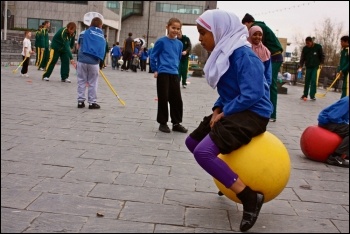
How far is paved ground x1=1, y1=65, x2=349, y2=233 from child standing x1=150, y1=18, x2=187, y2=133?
0.48 m

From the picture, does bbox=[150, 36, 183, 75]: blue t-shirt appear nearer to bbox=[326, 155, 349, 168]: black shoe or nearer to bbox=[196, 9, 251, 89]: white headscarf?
bbox=[326, 155, 349, 168]: black shoe

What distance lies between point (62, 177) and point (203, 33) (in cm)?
194

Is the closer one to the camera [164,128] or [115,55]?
[164,128]

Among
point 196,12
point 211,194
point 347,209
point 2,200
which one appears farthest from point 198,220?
point 196,12

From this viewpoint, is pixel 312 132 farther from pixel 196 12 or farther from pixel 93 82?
pixel 196 12

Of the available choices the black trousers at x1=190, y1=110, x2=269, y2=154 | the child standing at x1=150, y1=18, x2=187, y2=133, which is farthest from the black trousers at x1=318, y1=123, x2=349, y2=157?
the black trousers at x1=190, y1=110, x2=269, y2=154

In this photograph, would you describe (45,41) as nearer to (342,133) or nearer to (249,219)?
(342,133)

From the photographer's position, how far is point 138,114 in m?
8.74

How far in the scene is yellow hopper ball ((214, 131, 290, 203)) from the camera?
10.7ft

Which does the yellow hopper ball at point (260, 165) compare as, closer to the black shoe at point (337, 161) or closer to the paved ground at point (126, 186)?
the paved ground at point (126, 186)

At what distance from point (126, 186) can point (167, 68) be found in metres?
3.06

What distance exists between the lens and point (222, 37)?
3385 millimetres

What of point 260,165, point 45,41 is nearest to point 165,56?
point 260,165

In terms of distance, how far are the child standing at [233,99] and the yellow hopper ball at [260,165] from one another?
0.05 metres
